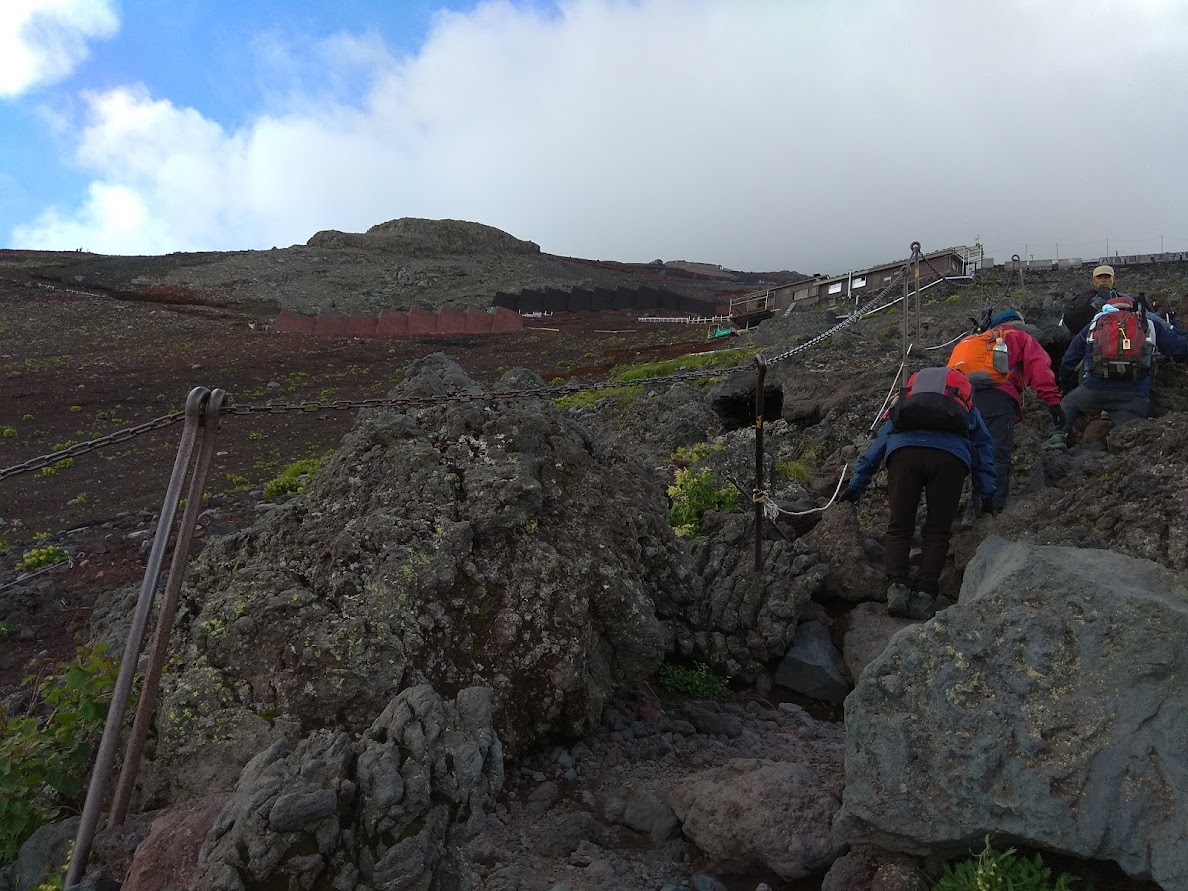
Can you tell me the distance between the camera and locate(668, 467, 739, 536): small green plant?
7758mm

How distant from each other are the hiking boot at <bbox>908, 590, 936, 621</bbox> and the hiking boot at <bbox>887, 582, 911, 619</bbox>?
37 mm

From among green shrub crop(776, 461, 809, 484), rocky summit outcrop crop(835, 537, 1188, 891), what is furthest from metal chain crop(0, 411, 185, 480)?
green shrub crop(776, 461, 809, 484)

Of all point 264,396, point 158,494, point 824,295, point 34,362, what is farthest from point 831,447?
point 34,362

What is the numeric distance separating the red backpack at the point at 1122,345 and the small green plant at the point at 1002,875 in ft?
18.7

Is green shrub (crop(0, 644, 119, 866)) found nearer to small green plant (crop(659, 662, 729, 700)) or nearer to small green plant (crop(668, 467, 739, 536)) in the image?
small green plant (crop(659, 662, 729, 700))

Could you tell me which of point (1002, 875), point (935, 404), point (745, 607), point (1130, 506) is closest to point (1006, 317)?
point (935, 404)

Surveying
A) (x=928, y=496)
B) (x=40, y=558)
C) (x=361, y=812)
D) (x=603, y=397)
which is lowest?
(x=40, y=558)

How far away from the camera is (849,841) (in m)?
3.54

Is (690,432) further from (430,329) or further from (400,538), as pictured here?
(430,329)

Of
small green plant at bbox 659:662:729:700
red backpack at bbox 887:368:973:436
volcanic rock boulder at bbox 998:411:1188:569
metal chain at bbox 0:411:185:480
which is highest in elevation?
metal chain at bbox 0:411:185:480

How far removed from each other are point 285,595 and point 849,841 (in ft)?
10.1

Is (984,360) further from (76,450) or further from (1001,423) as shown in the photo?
(76,450)

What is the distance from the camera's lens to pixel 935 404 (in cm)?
573

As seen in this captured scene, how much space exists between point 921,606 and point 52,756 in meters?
5.34
